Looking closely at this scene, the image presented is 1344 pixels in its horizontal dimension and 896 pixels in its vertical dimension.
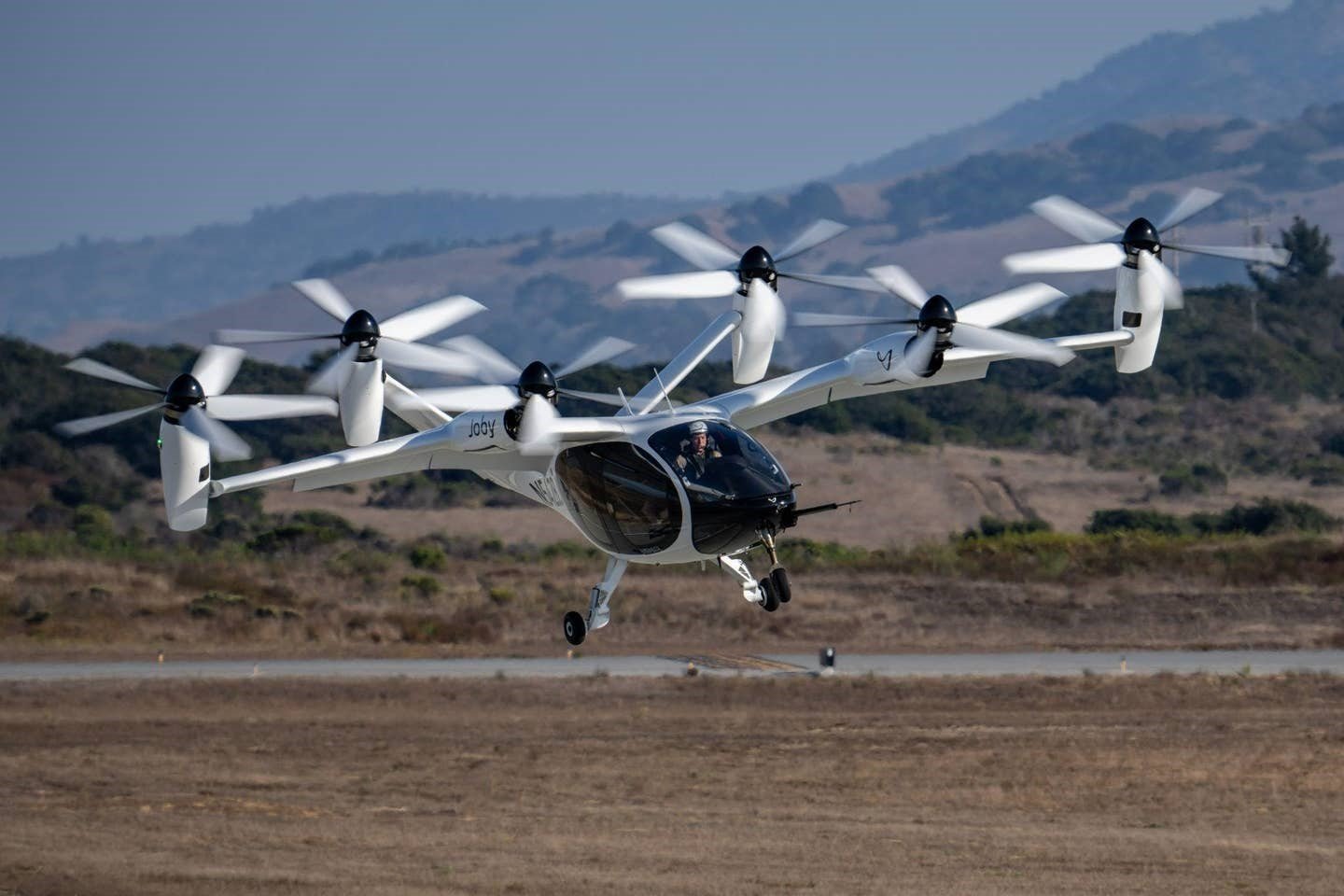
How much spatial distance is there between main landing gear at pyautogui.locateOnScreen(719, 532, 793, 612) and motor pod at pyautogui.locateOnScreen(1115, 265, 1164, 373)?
7.57 meters

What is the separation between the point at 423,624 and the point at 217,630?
7.43m

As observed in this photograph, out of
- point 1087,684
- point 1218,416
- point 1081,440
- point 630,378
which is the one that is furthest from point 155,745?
point 1218,416

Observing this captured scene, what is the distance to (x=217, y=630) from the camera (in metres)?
68.8

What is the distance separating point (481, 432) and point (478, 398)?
3.92 feet

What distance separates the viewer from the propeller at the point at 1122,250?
28438 millimetres

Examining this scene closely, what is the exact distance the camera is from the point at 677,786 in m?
48.2

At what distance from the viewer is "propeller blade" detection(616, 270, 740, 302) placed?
27.6 meters

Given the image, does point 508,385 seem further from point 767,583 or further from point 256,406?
point 767,583

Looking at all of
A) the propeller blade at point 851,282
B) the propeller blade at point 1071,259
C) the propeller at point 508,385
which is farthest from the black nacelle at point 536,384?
the propeller blade at point 1071,259

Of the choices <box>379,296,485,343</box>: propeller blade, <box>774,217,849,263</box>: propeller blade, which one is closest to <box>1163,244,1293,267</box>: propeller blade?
<box>774,217,849,263</box>: propeller blade

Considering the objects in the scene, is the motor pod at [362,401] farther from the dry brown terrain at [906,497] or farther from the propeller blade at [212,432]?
the dry brown terrain at [906,497]

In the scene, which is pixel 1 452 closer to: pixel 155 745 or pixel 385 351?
pixel 155 745

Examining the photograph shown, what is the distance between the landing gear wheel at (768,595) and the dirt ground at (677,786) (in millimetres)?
14350

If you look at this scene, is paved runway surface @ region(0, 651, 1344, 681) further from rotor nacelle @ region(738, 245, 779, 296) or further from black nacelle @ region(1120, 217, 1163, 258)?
rotor nacelle @ region(738, 245, 779, 296)
